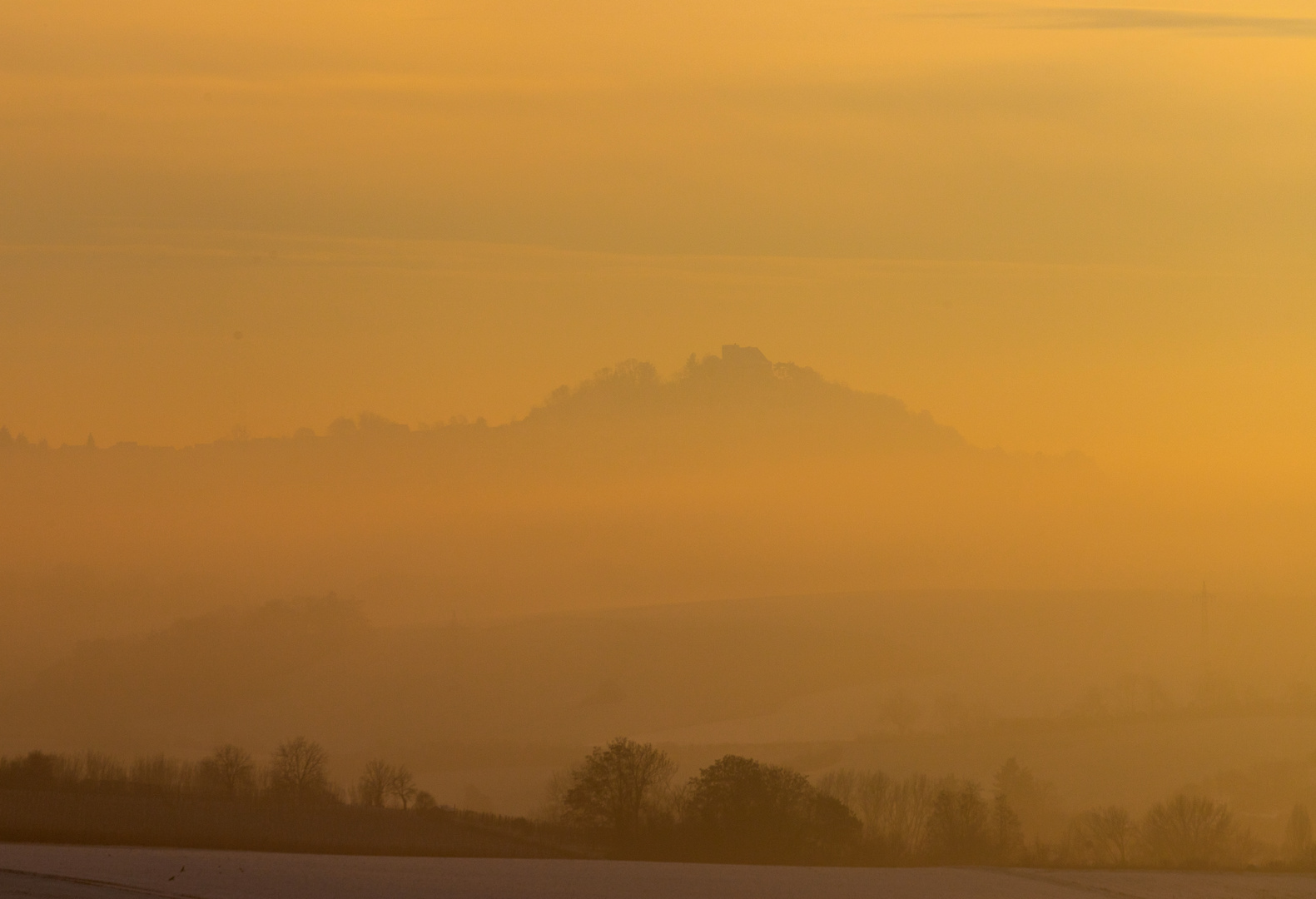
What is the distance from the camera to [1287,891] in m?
77.8

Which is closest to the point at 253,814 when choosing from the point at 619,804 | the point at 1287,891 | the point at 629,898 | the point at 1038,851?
the point at 619,804

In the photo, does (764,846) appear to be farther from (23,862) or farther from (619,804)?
(23,862)

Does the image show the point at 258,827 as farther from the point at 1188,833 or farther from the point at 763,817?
the point at 1188,833

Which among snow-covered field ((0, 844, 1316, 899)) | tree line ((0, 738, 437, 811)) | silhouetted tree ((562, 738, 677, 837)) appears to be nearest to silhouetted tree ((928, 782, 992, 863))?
snow-covered field ((0, 844, 1316, 899))

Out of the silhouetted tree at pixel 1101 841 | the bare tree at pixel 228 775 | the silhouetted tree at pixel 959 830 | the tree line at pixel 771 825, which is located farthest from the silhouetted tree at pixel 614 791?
the silhouetted tree at pixel 1101 841

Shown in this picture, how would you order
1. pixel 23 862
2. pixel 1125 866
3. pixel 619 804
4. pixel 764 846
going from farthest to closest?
pixel 619 804
pixel 764 846
pixel 1125 866
pixel 23 862

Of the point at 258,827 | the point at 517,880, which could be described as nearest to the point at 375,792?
the point at 258,827

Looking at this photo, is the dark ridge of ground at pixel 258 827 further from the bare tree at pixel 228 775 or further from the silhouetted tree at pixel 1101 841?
the silhouetted tree at pixel 1101 841

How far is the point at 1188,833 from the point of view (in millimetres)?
122750

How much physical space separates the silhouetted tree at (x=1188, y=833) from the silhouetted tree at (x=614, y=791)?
4332cm

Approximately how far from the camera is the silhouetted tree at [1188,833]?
4574 inches

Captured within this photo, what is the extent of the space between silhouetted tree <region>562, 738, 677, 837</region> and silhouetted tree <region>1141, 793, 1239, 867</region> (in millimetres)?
43318

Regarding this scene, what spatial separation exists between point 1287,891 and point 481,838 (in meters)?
50.0

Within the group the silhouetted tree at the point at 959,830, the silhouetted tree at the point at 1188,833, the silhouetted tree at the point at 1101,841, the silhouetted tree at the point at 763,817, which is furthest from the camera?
the silhouetted tree at the point at 1188,833
